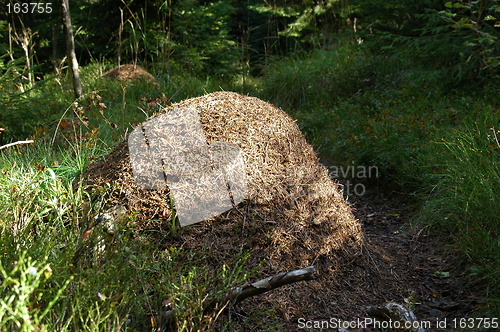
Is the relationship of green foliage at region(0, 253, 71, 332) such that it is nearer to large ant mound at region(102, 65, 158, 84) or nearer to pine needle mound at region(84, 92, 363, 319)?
pine needle mound at region(84, 92, 363, 319)

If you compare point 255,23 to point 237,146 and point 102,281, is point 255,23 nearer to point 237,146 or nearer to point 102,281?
point 237,146

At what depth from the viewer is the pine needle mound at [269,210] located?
9.32 feet

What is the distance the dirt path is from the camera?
2.97 meters

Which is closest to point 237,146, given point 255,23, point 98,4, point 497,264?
point 497,264

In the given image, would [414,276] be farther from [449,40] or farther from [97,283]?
[449,40]

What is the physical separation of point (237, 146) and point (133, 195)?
2.70ft

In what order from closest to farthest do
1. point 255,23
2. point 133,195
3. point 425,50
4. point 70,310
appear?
point 70,310
point 133,195
point 425,50
point 255,23

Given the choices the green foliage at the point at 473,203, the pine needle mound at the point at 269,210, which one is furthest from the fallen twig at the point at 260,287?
the green foliage at the point at 473,203

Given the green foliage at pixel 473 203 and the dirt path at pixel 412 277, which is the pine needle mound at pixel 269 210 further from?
the green foliage at pixel 473 203

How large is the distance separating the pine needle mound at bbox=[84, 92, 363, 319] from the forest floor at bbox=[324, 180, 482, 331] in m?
0.22

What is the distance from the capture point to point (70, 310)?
2.06 meters

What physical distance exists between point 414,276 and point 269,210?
4.61ft

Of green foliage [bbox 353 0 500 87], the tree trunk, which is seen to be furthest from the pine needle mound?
green foliage [bbox 353 0 500 87]

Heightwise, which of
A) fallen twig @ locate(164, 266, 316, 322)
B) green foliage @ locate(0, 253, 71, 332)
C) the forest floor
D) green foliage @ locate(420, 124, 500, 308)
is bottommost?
the forest floor
